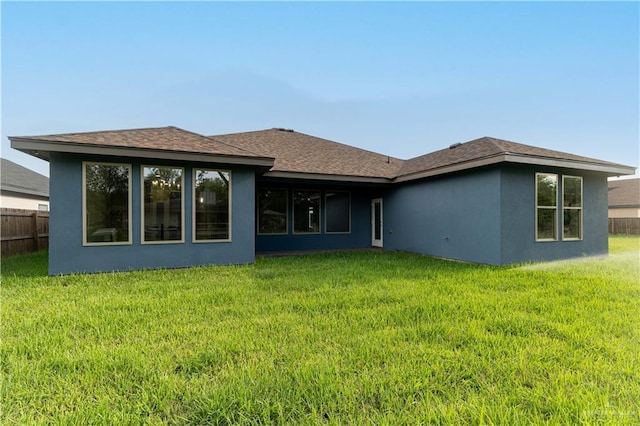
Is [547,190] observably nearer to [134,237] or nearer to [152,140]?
[152,140]

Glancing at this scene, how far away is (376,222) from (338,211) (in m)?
1.89

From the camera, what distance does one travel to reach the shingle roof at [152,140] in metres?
6.66

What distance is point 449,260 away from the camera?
9094mm

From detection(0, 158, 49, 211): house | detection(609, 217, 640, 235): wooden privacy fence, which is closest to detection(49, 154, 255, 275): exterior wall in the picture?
detection(0, 158, 49, 211): house

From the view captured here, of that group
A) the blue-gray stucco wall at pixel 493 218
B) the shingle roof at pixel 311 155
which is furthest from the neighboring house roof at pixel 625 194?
the shingle roof at pixel 311 155

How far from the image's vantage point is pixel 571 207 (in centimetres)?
905

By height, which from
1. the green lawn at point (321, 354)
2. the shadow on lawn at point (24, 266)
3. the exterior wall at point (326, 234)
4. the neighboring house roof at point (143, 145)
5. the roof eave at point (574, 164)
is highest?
the neighboring house roof at point (143, 145)

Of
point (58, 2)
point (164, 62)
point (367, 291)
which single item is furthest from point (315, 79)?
point (367, 291)

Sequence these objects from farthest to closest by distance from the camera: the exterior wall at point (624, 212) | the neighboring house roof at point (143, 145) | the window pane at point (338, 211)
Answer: the exterior wall at point (624, 212)
the window pane at point (338, 211)
the neighboring house roof at point (143, 145)

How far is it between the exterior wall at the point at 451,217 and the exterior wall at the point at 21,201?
17.3 metres

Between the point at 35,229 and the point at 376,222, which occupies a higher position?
the point at 376,222

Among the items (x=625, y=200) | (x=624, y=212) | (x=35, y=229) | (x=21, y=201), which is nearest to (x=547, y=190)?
(x=35, y=229)

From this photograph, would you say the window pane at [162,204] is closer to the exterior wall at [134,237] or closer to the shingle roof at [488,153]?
the exterior wall at [134,237]

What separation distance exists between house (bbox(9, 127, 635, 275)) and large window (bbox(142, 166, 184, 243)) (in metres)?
0.02
